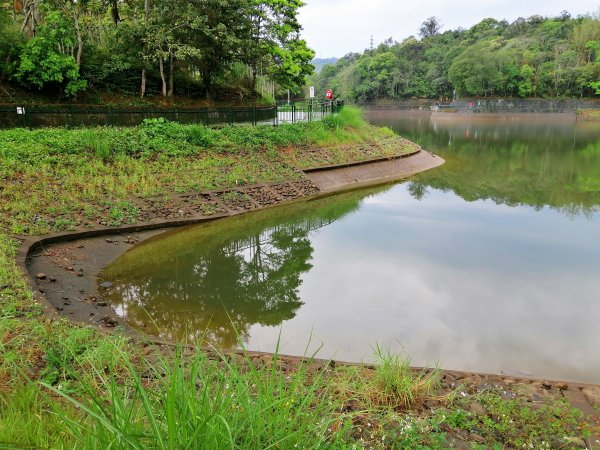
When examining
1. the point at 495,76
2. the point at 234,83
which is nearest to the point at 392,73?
the point at 495,76

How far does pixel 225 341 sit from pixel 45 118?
41.1 feet

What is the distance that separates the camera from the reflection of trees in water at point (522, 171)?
599 inches

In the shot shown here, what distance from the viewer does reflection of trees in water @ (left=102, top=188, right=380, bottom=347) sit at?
6.52 metres

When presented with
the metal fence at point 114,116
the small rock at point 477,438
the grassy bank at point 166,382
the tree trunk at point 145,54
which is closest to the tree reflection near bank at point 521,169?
the metal fence at point 114,116

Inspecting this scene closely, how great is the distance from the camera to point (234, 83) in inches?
990

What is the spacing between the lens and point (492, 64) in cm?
5972

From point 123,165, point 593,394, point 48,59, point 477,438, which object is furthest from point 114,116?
point 593,394

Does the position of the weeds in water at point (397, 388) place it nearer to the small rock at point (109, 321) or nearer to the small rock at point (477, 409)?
the small rock at point (477, 409)

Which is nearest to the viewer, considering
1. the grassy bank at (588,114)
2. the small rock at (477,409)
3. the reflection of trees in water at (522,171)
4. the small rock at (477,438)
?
the small rock at (477,438)

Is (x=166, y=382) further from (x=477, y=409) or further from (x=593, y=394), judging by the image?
(x=593, y=394)

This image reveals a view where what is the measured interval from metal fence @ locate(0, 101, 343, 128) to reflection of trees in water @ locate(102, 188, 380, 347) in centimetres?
729

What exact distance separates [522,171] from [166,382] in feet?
70.8

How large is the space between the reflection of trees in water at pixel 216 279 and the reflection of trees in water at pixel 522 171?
7.16 metres

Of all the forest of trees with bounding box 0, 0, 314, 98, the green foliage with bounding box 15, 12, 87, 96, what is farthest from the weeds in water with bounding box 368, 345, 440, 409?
the green foliage with bounding box 15, 12, 87, 96
